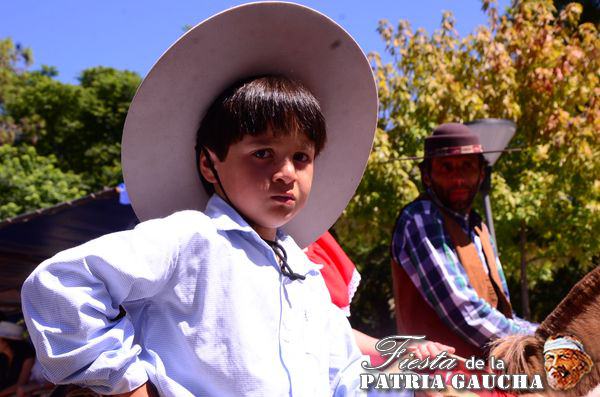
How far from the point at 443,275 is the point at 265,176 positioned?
1569 mm

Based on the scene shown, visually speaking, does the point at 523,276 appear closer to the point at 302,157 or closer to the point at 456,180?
the point at 456,180

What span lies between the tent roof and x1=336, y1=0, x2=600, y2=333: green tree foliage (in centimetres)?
313

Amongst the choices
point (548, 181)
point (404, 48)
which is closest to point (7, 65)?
point (404, 48)

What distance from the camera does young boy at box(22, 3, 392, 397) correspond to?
1.23 m

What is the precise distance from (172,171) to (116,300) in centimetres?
50

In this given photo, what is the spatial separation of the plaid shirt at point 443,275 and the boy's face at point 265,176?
143 centimetres

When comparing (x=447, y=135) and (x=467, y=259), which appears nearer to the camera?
(x=467, y=259)

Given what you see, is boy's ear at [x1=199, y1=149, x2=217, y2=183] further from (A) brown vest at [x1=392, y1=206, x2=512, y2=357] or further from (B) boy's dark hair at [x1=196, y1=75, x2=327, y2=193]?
(A) brown vest at [x1=392, y1=206, x2=512, y2=357]

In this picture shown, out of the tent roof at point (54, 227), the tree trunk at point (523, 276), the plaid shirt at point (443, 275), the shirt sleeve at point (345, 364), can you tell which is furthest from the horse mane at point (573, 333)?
the tree trunk at point (523, 276)

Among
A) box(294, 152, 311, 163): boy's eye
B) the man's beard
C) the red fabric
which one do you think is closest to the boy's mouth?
box(294, 152, 311, 163): boy's eye

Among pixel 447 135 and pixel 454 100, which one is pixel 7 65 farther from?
pixel 447 135

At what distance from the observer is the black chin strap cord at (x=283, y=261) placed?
5.08 ft

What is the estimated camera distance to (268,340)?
4.58 feet

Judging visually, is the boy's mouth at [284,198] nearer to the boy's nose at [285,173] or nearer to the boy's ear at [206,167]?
the boy's nose at [285,173]
